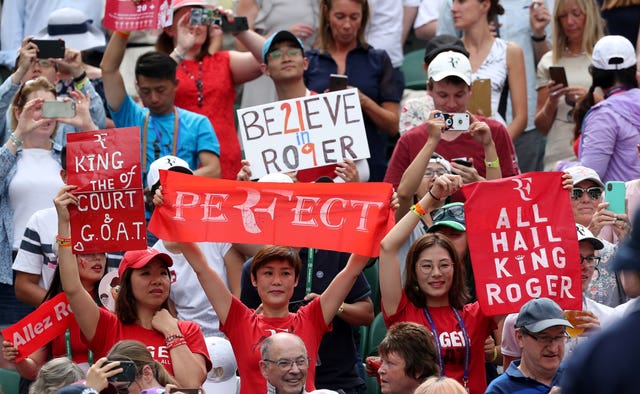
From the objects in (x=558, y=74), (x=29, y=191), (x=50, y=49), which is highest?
(x=50, y=49)

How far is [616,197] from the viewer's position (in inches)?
354

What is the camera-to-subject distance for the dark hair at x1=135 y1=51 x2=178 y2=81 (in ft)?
33.8

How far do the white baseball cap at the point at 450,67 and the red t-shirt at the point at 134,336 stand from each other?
2.68 m

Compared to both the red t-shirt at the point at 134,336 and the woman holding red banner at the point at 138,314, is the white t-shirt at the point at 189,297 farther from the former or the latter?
the red t-shirt at the point at 134,336

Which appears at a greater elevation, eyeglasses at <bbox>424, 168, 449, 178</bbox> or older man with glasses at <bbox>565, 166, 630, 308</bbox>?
eyeglasses at <bbox>424, 168, 449, 178</bbox>

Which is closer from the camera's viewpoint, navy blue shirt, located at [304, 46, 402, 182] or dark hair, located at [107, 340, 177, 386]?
dark hair, located at [107, 340, 177, 386]

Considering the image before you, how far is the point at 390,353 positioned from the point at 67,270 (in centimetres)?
188

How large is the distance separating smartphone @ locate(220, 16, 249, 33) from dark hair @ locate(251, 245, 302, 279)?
328 centimetres

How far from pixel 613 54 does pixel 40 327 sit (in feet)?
15.4

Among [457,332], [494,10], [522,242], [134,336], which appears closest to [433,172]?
[522,242]

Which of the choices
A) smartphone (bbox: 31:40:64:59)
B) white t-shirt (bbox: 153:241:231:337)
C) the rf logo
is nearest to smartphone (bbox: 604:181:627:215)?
the rf logo

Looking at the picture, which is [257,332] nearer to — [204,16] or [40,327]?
[40,327]

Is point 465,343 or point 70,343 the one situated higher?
point 70,343

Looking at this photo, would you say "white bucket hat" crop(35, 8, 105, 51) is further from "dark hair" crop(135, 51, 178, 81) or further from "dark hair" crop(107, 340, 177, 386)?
"dark hair" crop(107, 340, 177, 386)
